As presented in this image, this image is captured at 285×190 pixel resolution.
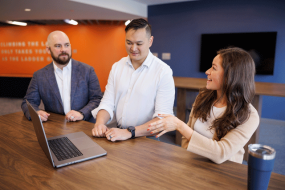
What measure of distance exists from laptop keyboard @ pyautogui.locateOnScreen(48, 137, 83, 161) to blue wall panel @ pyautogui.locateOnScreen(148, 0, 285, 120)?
15.0 feet

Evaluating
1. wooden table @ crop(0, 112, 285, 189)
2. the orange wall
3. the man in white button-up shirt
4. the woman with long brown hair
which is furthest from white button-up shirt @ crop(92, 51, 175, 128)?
the orange wall

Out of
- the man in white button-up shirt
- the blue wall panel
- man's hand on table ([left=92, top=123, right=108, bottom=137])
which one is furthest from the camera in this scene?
the blue wall panel

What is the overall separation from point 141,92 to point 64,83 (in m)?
0.96

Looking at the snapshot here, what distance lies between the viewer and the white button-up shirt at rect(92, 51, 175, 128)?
5.40 feet

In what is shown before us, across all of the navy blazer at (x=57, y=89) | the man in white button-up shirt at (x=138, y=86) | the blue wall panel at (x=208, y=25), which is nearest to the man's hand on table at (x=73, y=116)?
the man in white button-up shirt at (x=138, y=86)

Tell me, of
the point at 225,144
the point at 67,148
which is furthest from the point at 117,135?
the point at 225,144

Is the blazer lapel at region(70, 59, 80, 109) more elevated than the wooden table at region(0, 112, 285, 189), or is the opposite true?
the blazer lapel at region(70, 59, 80, 109)

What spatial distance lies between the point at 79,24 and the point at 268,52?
642 centimetres

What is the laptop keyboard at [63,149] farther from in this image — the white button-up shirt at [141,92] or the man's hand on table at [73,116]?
the white button-up shirt at [141,92]

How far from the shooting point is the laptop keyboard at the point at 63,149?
1.07m

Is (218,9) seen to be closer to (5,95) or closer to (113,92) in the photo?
(113,92)

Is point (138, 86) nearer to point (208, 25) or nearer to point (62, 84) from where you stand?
point (62, 84)

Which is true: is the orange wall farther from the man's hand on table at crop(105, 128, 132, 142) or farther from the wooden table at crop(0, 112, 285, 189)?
the wooden table at crop(0, 112, 285, 189)

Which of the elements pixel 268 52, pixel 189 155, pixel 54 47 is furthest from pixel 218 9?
pixel 189 155
